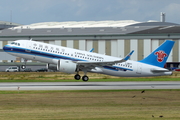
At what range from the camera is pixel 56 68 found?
49156 mm

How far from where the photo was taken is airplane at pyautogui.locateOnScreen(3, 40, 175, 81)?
4825 cm

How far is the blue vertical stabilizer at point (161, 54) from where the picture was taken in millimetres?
51719

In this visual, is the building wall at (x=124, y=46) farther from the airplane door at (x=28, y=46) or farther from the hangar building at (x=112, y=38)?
the airplane door at (x=28, y=46)

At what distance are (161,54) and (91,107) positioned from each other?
91.4ft

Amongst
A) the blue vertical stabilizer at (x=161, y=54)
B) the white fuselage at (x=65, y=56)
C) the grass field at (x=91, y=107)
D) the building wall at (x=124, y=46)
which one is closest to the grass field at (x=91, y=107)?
the grass field at (x=91, y=107)

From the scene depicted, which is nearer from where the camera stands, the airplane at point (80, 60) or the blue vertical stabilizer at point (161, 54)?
the airplane at point (80, 60)

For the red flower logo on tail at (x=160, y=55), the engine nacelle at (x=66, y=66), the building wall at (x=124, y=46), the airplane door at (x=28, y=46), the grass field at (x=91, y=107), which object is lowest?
the grass field at (x=91, y=107)

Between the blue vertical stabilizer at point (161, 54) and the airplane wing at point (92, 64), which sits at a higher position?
the blue vertical stabilizer at point (161, 54)

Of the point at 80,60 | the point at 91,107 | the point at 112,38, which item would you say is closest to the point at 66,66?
the point at 80,60

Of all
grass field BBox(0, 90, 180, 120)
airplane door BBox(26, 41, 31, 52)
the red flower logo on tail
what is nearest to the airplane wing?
the red flower logo on tail

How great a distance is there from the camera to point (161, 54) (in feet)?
170

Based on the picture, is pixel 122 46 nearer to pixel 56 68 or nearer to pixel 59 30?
pixel 59 30

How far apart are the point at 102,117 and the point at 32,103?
835 cm

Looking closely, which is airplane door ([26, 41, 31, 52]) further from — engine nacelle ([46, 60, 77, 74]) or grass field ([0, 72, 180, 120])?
grass field ([0, 72, 180, 120])
